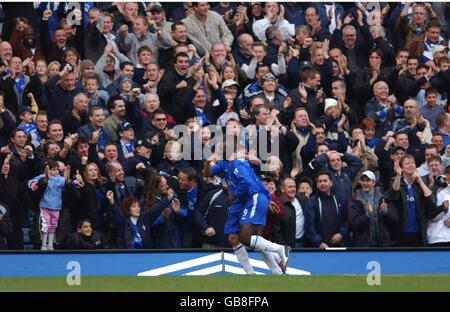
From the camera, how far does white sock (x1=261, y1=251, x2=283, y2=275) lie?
56.2 ft

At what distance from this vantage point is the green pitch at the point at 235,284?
49.2ft

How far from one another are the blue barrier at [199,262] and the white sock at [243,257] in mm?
1363

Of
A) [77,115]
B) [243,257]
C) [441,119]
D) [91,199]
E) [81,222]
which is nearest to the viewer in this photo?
[243,257]

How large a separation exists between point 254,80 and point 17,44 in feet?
12.6

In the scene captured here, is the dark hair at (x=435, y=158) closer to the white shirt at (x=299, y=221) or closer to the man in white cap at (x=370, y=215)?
the man in white cap at (x=370, y=215)

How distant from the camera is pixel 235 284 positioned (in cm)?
1537

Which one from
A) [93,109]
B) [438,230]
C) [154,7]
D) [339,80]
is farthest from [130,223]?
[438,230]

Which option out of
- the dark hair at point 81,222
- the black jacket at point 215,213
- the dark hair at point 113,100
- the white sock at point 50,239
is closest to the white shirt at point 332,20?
the dark hair at point 113,100

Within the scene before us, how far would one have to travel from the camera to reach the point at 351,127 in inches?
842

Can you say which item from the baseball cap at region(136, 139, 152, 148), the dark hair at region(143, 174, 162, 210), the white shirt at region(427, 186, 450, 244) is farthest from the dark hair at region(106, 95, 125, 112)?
the white shirt at region(427, 186, 450, 244)

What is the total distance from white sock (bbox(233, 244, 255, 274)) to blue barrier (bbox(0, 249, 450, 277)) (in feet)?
4.47

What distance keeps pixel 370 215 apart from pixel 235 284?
5175 mm

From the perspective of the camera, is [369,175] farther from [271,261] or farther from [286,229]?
[271,261]
